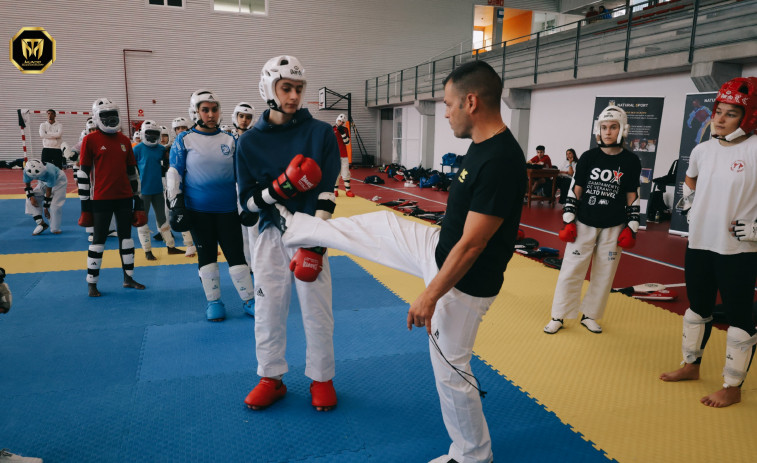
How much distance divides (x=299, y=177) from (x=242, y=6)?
2124 centimetres

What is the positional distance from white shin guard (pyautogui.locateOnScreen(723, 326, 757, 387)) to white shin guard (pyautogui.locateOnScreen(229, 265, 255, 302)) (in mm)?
3908

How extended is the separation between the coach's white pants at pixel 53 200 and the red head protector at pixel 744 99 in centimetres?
928

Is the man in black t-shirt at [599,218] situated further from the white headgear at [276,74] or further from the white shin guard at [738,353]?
the white headgear at [276,74]

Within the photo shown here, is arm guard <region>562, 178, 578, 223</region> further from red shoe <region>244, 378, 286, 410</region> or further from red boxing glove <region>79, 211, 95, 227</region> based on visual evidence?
red boxing glove <region>79, 211, 95, 227</region>

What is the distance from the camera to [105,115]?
4730 millimetres

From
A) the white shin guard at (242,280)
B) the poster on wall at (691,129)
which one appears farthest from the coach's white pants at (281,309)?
the poster on wall at (691,129)

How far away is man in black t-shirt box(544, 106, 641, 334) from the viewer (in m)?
3.92

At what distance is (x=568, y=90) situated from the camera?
12.4 m

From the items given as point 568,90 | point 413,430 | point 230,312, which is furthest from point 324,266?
point 568,90

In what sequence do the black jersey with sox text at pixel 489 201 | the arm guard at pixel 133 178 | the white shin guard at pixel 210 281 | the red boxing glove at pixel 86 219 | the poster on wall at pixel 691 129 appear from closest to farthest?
the black jersey with sox text at pixel 489 201 < the white shin guard at pixel 210 281 < the red boxing glove at pixel 86 219 < the arm guard at pixel 133 178 < the poster on wall at pixel 691 129

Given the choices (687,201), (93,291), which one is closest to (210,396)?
(93,291)

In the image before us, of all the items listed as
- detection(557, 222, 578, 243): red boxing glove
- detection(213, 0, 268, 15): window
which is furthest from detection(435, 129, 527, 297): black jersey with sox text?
detection(213, 0, 268, 15): window

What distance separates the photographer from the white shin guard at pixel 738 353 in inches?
114

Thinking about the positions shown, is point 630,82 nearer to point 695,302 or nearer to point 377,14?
point 695,302
